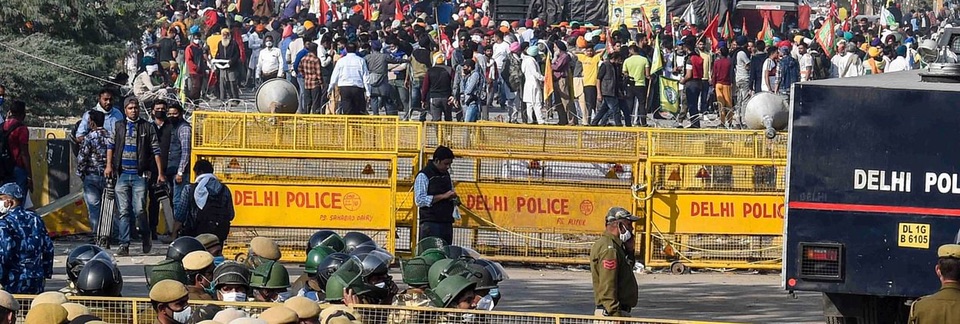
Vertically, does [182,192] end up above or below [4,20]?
below

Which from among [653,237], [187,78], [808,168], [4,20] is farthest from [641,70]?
[808,168]

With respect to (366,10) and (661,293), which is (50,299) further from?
(366,10)

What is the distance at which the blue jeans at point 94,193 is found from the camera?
17.0 m

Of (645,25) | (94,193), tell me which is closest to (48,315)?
(94,193)

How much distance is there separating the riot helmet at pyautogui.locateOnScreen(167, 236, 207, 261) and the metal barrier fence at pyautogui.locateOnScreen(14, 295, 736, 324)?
219 centimetres

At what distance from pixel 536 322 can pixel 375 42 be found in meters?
23.3

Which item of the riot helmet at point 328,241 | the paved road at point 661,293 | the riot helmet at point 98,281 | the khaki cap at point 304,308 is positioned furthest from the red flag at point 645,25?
the khaki cap at point 304,308

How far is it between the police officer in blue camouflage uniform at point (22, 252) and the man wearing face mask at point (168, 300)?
3030mm

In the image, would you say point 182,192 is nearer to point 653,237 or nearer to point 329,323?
point 653,237

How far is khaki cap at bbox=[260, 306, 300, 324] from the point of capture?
7719 mm

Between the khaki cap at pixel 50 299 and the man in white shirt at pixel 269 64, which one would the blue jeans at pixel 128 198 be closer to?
the khaki cap at pixel 50 299

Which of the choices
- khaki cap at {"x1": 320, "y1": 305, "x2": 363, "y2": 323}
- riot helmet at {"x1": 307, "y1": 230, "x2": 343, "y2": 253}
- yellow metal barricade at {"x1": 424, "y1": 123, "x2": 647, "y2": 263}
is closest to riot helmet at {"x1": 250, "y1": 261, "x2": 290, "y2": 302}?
riot helmet at {"x1": 307, "y1": 230, "x2": 343, "y2": 253}

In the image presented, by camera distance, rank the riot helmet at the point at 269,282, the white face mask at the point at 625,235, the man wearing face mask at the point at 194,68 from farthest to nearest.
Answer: the man wearing face mask at the point at 194,68 < the white face mask at the point at 625,235 < the riot helmet at the point at 269,282

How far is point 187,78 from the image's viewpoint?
108ft
